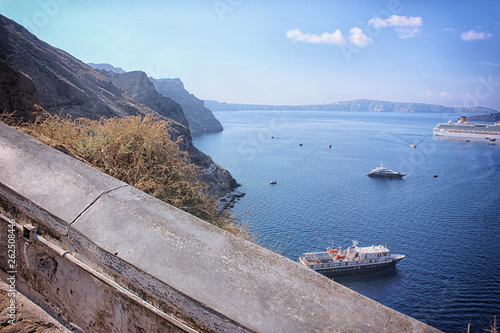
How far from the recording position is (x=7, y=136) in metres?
1.91

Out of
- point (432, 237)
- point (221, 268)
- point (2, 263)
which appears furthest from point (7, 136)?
point (432, 237)

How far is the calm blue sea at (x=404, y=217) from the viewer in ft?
62.1

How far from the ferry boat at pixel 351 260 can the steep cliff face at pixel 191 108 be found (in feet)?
290

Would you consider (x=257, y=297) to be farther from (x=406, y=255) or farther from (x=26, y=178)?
(x=406, y=255)

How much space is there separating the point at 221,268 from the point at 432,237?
29.8 m

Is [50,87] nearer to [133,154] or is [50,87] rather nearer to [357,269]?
[133,154]

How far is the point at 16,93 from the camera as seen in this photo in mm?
4176

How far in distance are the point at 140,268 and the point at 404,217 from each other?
33.5 m

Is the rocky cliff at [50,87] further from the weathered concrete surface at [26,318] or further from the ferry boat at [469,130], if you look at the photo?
the ferry boat at [469,130]

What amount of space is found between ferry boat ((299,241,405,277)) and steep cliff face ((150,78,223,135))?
8843 cm

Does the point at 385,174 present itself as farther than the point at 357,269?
Yes

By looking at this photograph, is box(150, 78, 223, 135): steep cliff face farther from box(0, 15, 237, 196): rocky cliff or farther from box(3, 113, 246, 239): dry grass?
box(3, 113, 246, 239): dry grass

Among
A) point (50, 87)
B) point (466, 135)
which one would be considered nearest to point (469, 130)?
point (466, 135)

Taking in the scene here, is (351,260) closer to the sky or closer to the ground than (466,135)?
closer to the ground
